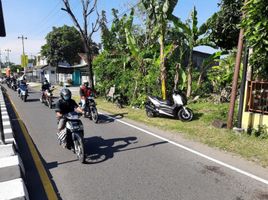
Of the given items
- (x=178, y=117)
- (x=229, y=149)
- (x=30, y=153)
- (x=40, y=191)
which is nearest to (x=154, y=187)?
(x=40, y=191)

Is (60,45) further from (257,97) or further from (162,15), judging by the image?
(257,97)

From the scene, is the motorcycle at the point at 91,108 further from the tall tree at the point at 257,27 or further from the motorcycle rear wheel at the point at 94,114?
the tall tree at the point at 257,27

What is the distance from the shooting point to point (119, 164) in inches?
248

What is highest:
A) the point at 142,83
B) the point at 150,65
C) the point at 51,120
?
the point at 150,65

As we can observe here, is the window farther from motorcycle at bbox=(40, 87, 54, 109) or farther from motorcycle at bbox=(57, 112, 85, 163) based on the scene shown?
motorcycle at bbox=(40, 87, 54, 109)

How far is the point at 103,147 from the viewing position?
773cm

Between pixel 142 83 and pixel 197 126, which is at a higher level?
pixel 142 83

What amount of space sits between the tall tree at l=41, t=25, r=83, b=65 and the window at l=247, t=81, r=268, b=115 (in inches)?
1606

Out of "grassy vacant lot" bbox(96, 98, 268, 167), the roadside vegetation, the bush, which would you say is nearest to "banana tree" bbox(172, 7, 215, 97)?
the roadside vegetation

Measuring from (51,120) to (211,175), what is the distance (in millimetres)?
8475

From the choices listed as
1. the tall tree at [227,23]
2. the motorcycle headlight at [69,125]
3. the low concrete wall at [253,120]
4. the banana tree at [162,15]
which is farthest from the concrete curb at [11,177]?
the banana tree at [162,15]

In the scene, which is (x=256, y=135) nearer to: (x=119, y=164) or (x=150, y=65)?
(x=119, y=164)

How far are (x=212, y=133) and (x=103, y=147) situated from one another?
3.77m

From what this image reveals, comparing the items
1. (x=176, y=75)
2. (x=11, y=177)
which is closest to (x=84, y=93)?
(x=176, y=75)
